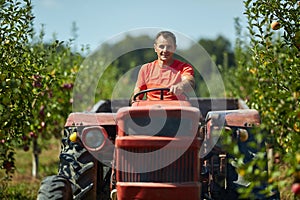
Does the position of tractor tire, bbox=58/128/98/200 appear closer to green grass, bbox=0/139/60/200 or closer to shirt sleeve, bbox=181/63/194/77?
shirt sleeve, bbox=181/63/194/77

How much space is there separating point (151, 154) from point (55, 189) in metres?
0.91

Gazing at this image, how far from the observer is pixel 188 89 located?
5598 mm

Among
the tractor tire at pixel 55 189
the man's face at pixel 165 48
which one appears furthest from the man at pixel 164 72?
the tractor tire at pixel 55 189

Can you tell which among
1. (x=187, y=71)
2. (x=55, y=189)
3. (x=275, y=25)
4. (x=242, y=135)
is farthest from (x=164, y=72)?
(x=55, y=189)

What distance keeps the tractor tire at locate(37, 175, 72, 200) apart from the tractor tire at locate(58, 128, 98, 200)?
382 mm

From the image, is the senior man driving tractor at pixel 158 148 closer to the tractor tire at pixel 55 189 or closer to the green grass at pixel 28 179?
the tractor tire at pixel 55 189

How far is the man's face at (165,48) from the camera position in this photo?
5.80 m

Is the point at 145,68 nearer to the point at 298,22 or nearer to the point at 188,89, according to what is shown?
the point at 188,89

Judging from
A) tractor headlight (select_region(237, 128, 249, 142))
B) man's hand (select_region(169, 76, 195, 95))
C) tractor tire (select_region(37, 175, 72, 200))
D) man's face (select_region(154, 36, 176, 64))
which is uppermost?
man's face (select_region(154, 36, 176, 64))

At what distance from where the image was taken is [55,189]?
16.6 feet

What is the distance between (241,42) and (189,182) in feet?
25.3

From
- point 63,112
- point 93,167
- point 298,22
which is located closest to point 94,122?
point 93,167

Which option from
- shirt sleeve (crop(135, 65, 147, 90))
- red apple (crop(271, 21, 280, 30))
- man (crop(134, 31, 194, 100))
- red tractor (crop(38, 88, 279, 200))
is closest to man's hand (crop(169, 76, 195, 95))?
man (crop(134, 31, 194, 100))

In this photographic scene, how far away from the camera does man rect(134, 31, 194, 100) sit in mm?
5708
